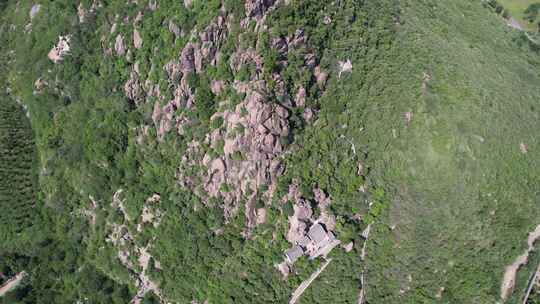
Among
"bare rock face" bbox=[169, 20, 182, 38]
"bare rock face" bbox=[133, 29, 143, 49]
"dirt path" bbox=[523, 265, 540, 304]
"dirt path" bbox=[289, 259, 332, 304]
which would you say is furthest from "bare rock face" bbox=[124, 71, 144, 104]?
"dirt path" bbox=[523, 265, 540, 304]

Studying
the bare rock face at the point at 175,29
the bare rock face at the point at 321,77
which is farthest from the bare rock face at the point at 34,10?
the bare rock face at the point at 321,77

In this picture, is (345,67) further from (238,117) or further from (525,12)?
(525,12)

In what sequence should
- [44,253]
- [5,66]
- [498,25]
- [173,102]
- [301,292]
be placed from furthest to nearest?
1. [5,66]
2. [498,25]
3. [44,253]
4. [173,102]
5. [301,292]

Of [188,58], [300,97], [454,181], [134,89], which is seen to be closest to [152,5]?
[134,89]

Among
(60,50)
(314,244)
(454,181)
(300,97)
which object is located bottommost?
(60,50)

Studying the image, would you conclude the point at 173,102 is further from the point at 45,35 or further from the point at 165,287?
the point at 45,35

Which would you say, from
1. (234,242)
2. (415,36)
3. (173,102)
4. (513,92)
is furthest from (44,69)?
(513,92)
